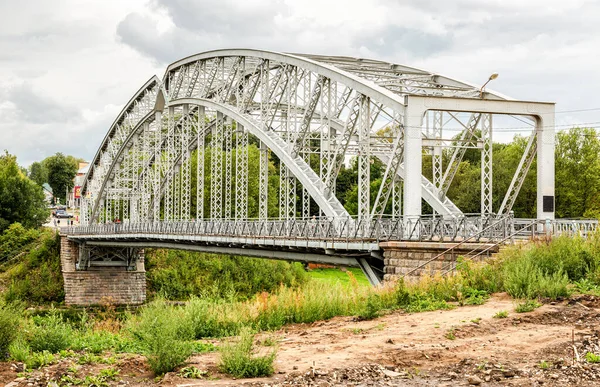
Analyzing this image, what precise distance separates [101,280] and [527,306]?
4784cm

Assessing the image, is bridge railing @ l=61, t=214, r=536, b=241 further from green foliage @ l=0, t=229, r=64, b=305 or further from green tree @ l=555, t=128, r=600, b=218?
green tree @ l=555, t=128, r=600, b=218

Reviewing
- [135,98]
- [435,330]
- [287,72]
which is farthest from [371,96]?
[135,98]

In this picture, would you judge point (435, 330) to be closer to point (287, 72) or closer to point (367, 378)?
point (367, 378)

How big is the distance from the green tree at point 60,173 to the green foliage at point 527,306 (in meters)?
135

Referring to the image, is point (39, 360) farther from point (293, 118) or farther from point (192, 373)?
point (293, 118)

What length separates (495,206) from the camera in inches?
2530

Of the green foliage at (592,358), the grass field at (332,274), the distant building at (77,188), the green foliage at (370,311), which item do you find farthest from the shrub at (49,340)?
the distant building at (77,188)

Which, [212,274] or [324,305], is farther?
[212,274]

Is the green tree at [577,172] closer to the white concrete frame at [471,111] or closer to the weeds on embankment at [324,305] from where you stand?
the white concrete frame at [471,111]

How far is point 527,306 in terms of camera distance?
14.3 m

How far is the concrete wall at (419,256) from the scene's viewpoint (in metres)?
18.7

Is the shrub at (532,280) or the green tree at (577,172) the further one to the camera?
the green tree at (577,172)

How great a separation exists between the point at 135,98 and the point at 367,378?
5097 cm

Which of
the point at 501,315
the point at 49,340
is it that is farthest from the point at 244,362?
the point at 501,315
